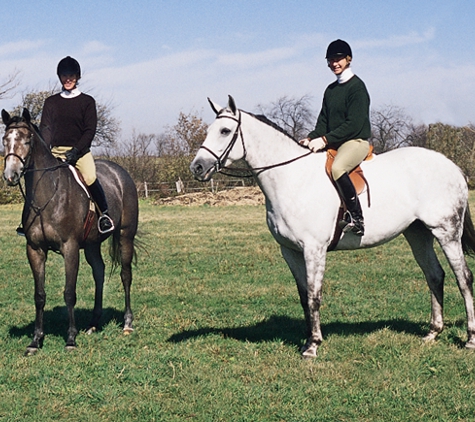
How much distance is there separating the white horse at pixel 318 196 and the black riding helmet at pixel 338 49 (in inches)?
39.1

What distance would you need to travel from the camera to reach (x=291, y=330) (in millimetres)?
7406

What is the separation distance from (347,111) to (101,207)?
10.5ft

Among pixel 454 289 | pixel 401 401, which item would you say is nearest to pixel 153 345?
pixel 401 401

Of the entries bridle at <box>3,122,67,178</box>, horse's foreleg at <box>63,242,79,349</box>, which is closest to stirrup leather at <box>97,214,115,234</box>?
horse's foreleg at <box>63,242,79,349</box>

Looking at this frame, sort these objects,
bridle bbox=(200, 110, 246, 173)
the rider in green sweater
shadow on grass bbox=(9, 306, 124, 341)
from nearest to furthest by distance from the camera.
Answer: bridle bbox=(200, 110, 246, 173), the rider in green sweater, shadow on grass bbox=(9, 306, 124, 341)

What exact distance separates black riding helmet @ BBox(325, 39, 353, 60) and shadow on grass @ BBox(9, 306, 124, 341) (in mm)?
4471

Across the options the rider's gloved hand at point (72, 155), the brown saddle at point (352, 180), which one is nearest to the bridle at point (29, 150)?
the rider's gloved hand at point (72, 155)

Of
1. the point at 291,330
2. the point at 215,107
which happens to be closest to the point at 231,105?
the point at 215,107

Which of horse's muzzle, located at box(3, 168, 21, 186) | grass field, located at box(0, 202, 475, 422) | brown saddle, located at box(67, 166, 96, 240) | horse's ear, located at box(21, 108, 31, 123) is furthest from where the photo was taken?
brown saddle, located at box(67, 166, 96, 240)

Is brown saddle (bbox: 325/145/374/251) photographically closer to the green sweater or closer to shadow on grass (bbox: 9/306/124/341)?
the green sweater

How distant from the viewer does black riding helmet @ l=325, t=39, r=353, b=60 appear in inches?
248

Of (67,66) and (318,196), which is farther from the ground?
(67,66)

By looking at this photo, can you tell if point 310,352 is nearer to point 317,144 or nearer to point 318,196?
point 318,196

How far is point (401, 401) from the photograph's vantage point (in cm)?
495
